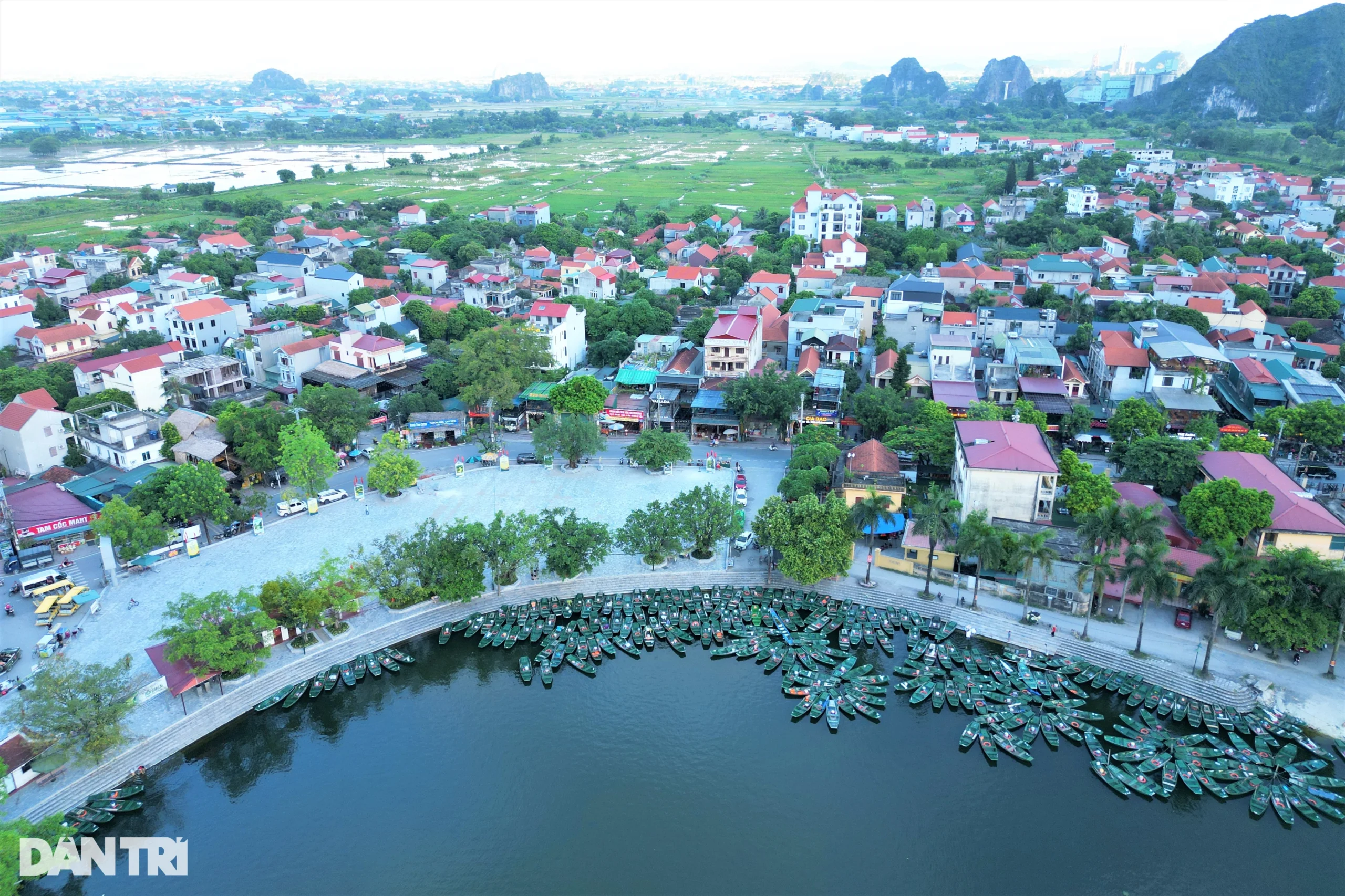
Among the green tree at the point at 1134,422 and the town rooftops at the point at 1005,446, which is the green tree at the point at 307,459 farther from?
the green tree at the point at 1134,422

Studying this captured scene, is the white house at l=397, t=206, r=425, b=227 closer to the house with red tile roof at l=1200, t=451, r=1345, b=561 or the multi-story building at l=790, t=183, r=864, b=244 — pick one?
the multi-story building at l=790, t=183, r=864, b=244

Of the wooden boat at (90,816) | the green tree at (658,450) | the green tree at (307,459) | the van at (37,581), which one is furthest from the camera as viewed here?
the green tree at (658,450)

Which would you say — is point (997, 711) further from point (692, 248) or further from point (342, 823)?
point (692, 248)

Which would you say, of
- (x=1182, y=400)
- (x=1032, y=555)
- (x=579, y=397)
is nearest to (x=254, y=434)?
(x=579, y=397)

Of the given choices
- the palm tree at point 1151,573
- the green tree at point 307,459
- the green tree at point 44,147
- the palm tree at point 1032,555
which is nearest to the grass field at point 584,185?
the green tree at point 44,147

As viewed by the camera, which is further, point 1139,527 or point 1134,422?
point 1134,422

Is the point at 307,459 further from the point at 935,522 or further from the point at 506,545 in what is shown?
the point at 935,522
